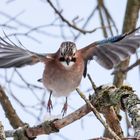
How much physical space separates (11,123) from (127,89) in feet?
5.32

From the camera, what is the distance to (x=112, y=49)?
11.7 feet

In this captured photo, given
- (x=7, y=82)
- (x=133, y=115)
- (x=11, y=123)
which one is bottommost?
(x=133, y=115)

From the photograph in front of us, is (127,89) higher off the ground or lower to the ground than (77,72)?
lower

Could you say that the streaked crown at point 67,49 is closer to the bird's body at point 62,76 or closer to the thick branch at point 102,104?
the bird's body at point 62,76

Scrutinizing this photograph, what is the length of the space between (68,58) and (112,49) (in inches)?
13.6

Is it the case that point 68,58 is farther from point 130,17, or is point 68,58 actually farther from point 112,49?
point 130,17

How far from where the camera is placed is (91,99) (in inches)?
102

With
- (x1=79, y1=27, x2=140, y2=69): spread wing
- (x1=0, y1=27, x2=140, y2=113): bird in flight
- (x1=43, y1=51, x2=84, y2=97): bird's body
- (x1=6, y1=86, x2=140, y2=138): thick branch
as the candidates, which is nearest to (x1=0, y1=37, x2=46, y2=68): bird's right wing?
(x1=0, y1=27, x2=140, y2=113): bird in flight

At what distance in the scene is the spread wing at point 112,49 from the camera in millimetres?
3326

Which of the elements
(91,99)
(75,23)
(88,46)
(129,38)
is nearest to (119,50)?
(129,38)

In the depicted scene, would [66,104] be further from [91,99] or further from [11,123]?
[91,99]

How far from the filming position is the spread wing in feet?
10.9

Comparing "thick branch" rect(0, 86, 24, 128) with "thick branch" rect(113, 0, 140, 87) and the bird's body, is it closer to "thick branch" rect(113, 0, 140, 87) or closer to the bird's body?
the bird's body

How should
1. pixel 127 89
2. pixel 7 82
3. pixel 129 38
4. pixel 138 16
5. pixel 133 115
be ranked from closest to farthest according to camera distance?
pixel 133 115, pixel 127 89, pixel 129 38, pixel 138 16, pixel 7 82
